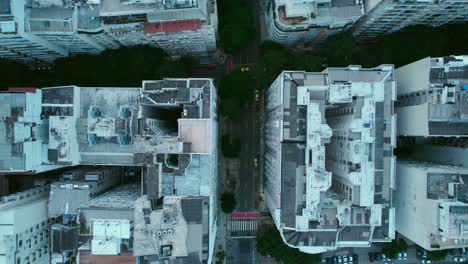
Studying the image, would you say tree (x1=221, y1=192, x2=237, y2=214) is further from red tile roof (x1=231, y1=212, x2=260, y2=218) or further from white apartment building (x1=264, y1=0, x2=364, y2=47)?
white apartment building (x1=264, y1=0, x2=364, y2=47)

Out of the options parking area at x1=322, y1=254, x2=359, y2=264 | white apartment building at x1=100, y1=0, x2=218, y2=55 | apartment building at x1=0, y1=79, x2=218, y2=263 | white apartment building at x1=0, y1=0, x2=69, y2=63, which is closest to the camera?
apartment building at x1=0, y1=79, x2=218, y2=263

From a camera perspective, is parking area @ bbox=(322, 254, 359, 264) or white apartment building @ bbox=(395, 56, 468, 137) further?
parking area @ bbox=(322, 254, 359, 264)

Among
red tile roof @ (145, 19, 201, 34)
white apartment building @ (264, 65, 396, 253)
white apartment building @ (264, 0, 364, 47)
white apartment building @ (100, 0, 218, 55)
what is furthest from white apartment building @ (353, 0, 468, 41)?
red tile roof @ (145, 19, 201, 34)

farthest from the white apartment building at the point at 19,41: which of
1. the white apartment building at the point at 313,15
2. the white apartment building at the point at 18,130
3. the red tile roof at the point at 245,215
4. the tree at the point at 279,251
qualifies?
the tree at the point at 279,251

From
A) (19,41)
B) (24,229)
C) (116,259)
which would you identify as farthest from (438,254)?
(19,41)

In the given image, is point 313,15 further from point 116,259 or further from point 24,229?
point 24,229

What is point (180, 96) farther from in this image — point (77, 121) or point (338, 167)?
point (338, 167)

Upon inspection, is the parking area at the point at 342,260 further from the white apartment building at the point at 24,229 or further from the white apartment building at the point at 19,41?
the white apartment building at the point at 19,41
